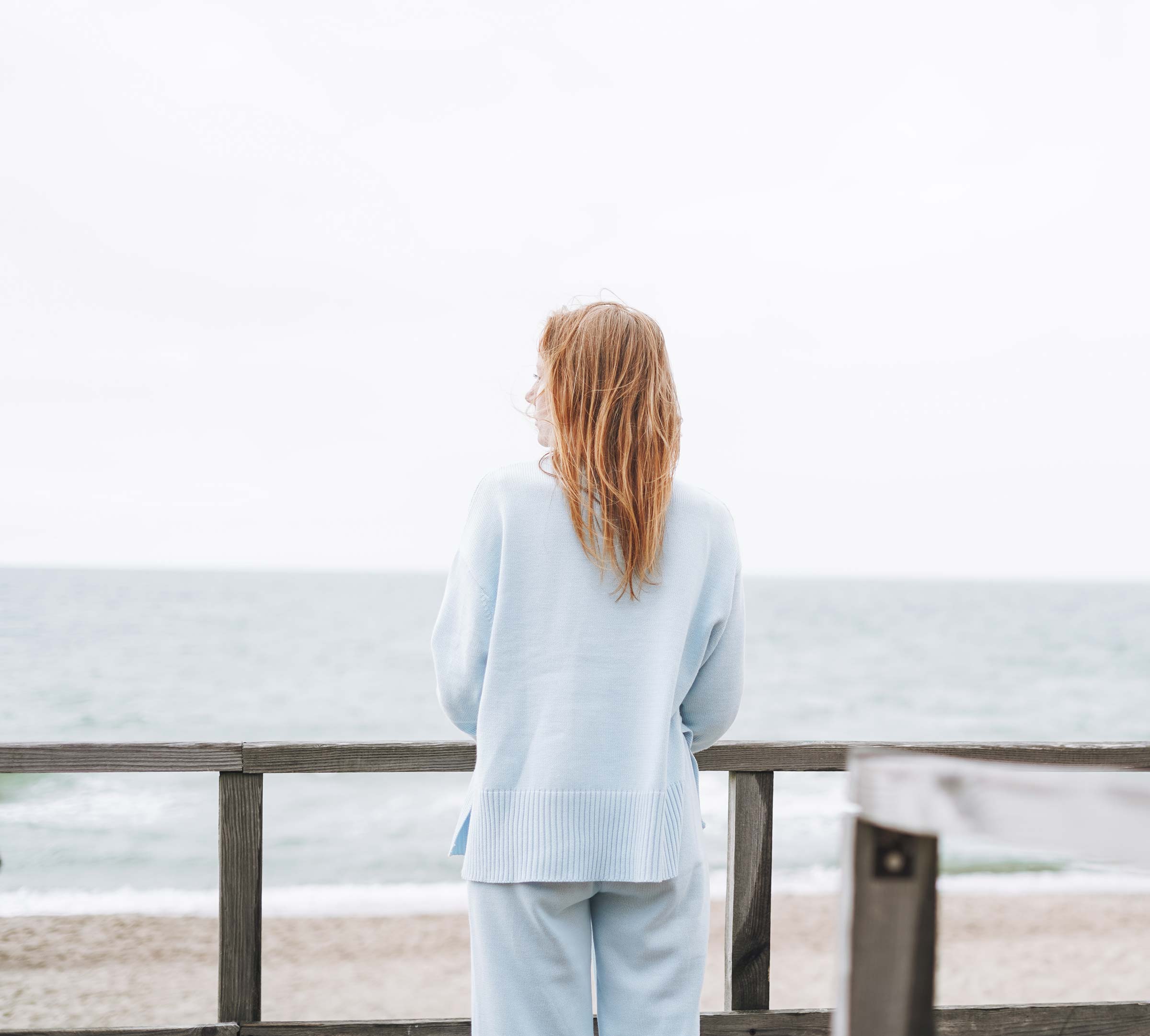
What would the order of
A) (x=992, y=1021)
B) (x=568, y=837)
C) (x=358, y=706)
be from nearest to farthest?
(x=568, y=837) → (x=992, y=1021) → (x=358, y=706)

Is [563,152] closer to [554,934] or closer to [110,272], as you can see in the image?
[110,272]

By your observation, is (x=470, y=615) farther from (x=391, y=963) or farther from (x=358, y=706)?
(x=358, y=706)

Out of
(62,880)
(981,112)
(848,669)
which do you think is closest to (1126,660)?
(848,669)

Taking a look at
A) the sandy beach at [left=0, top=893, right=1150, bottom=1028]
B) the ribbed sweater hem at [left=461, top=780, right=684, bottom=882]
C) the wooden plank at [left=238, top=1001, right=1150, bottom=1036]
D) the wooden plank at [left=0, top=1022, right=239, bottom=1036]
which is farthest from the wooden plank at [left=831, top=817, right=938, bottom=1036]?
the sandy beach at [left=0, top=893, right=1150, bottom=1028]

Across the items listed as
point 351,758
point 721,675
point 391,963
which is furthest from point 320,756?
point 391,963

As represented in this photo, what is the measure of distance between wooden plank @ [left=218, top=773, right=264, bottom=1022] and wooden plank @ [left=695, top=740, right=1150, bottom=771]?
2.50ft

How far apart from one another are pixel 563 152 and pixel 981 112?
10900 millimetres

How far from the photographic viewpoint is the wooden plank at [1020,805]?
18.7 inches

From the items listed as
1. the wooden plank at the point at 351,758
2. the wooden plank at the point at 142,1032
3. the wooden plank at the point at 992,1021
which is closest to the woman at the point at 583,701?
the wooden plank at the point at 351,758

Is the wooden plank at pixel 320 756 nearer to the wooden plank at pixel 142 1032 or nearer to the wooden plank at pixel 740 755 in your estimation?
the wooden plank at pixel 740 755

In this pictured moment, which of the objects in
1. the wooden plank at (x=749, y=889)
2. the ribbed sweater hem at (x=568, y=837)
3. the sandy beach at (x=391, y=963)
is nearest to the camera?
the ribbed sweater hem at (x=568, y=837)

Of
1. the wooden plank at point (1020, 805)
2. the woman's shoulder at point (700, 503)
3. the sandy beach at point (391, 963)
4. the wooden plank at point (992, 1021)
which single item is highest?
the woman's shoulder at point (700, 503)

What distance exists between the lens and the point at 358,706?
18672 mm

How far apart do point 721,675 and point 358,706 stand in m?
18.3
